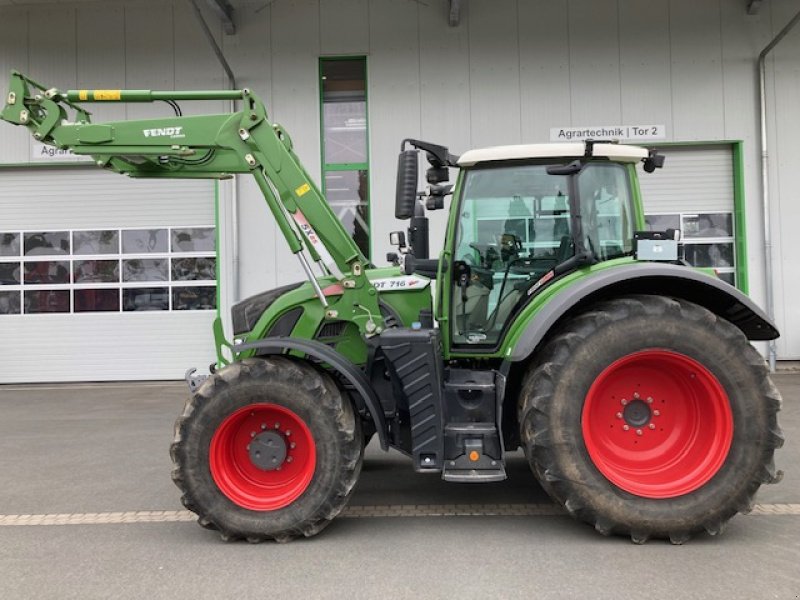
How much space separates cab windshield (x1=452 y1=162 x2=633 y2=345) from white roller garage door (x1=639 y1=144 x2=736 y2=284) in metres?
6.58

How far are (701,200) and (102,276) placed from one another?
9.78 meters

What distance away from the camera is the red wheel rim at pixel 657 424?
3.40 meters

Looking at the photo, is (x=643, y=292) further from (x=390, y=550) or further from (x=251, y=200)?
(x=251, y=200)

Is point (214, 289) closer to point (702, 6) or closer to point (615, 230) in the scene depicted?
point (615, 230)

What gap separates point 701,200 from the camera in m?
9.82

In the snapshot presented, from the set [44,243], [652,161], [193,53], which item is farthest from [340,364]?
[44,243]

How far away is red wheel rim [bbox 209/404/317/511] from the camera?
140 inches

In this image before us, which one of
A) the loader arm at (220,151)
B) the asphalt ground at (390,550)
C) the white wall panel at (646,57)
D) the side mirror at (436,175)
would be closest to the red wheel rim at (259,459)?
the asphalt ground at (390,550)

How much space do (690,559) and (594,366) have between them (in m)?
1.09

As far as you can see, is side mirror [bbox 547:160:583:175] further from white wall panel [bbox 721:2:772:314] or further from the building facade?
white wall panel [bbox 721:2:772:314]

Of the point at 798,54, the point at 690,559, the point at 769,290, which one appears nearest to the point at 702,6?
the point at 798,54

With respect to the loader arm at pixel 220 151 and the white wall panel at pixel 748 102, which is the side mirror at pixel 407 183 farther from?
the white wall panel at pixel 748 102

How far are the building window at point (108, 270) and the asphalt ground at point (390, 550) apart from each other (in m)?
5.10

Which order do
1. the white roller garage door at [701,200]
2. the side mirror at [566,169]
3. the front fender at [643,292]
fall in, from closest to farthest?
the front fender at [643,292], the side mirror at [566,169], the white roller garage door at [701,200]
